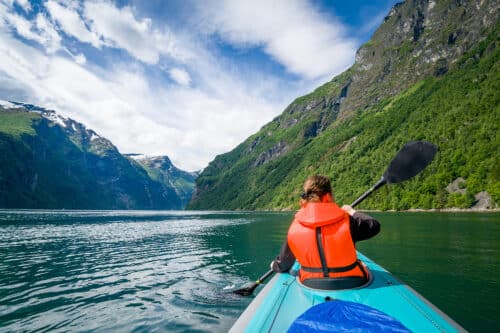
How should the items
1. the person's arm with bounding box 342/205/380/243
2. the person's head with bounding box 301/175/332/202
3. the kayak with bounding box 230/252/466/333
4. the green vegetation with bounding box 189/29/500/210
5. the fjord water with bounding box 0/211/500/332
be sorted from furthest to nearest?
the green vegetation with bounding box 189/29/500/210
the fjord water with bounding box 0/211/500/332
the person's head with bounding box 301/175/332/202
the person's arm with bounding box 342/205/380/243
the kayak with bounding box 230/252/466/333

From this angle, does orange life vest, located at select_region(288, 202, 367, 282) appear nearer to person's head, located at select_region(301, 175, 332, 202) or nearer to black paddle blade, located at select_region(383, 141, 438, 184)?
person's head, located at select_region(301, 175, 332, 202)

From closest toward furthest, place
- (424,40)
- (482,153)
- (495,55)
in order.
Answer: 1. (482,153)
2. (495,55)
3. (424,40)

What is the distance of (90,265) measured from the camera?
15500 millimetres

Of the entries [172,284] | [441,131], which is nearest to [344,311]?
[172,284]

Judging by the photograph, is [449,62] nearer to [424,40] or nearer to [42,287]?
[424,40]

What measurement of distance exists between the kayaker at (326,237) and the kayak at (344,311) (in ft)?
0.72

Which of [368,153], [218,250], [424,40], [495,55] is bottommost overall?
[218,250]

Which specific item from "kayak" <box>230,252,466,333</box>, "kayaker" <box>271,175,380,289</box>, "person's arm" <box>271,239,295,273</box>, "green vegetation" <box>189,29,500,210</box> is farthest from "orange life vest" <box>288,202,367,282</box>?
"green vegetation" <box>189,29,500,210</box>

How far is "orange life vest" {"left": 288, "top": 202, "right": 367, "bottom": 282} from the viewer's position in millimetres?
4387

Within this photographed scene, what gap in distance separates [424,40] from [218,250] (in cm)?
23463

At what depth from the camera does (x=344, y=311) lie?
371 cm

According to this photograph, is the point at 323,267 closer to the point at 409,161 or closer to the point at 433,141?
the point at 409,161

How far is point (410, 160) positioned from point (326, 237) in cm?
424

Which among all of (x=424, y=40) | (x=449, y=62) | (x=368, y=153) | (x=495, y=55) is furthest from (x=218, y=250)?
(x=424, y=40)
